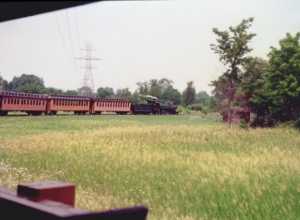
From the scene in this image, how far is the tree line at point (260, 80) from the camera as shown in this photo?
30156 millimetres

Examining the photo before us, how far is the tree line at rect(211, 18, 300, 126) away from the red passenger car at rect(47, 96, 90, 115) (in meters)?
13.7

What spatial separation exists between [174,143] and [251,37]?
62.4 feet

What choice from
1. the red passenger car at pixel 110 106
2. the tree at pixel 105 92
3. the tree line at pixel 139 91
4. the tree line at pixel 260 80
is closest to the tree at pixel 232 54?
the tree line at pixel 260 80

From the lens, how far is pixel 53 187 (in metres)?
1.74

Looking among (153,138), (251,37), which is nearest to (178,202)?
(153,138)

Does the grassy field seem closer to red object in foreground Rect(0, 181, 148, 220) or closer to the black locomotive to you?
red object in foreground Rect(0, 181, 148, 220)

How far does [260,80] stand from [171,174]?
2254 cm

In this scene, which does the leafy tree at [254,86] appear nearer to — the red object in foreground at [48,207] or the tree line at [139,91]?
the red object in foreground at [48,207]

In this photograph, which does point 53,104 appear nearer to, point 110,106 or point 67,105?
point 67,105

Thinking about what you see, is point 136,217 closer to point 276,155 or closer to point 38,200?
point 38,200

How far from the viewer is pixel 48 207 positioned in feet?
4.90

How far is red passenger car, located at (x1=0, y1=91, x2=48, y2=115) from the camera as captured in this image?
1404 inches

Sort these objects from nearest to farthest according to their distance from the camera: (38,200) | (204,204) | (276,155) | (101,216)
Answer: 1. (101,216)
2. (38,200)
3. (204,204)
4. (276,155)

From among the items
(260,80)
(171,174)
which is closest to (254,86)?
(260,80)
